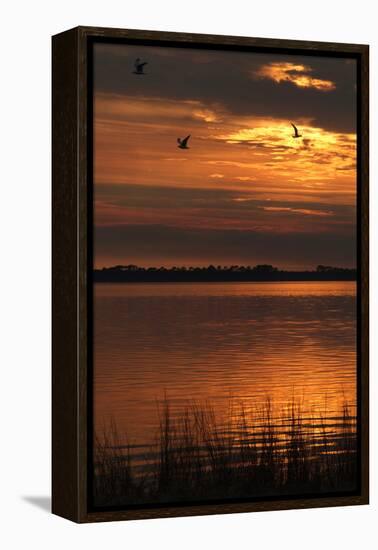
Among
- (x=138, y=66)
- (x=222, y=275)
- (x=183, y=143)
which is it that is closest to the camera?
(x=138, y=66)

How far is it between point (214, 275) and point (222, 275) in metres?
0.06

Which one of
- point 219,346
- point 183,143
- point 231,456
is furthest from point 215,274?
point 231,456

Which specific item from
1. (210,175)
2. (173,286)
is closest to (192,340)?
(173,286)

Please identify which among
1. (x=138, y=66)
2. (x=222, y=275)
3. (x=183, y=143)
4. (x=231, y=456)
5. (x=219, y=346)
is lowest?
(x=231, y=456)

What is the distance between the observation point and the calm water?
415 inches

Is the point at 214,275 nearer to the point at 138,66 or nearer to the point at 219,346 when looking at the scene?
the point at 219,346

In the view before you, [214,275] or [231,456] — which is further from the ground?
[214,275]

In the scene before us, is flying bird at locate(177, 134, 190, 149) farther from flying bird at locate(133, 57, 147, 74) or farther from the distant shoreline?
the distant shoreline

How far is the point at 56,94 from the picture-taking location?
424 inches

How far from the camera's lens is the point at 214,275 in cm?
1082

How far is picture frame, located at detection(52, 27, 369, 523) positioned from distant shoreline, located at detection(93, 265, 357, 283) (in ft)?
0.60

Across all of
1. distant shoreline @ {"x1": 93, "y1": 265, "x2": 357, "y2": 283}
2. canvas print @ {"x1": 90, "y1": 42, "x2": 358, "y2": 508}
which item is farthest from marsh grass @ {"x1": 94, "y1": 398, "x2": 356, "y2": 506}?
distant shoreline @ {"x1": 93, "y1": 265, "x2": 357, "y2": 283}

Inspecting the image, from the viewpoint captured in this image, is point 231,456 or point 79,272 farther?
point 231,456

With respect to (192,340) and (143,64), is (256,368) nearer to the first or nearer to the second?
(192,340)
